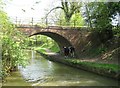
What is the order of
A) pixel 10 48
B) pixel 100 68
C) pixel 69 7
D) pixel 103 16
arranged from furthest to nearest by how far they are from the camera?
pixel 69 7, pixel 103 16, pixel 100 68, pixel 10 48

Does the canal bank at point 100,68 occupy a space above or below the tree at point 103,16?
below

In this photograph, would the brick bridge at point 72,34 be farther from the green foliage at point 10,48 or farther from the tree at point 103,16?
the green foliage at point 10,48

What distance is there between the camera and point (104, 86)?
650 inches

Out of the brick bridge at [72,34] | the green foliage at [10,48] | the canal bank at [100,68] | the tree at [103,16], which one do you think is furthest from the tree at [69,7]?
the green foliage at [10,48]

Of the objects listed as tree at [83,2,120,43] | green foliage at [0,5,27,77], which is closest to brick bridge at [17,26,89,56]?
tree at [83,2,120,43]

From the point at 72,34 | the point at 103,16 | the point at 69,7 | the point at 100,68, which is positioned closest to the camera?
the point at 100,68

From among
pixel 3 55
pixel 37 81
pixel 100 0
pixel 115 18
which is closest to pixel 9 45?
pixel 3 55

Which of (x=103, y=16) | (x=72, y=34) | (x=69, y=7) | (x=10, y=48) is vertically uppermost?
(x=69, y=7)

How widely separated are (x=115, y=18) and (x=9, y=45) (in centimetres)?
1322

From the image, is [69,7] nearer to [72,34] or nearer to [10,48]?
[72,34]

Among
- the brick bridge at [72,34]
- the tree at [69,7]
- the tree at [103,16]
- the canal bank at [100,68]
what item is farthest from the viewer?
the tree at [69,7]

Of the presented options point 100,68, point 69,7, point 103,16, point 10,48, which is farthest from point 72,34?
point 10,48

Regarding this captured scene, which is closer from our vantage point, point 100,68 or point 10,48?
point 10,48

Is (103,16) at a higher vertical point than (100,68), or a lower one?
higher
